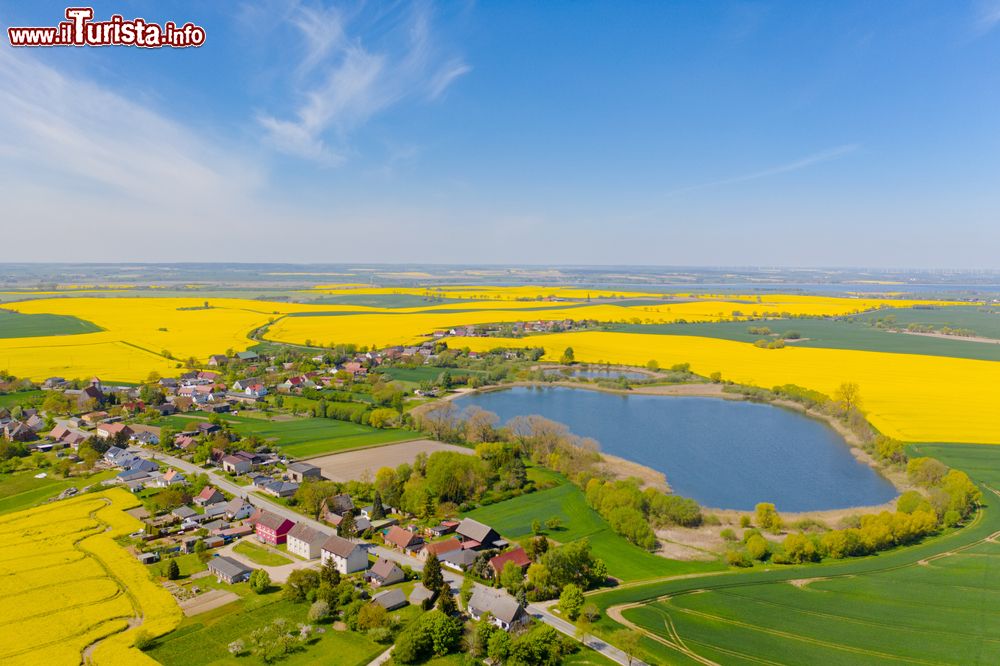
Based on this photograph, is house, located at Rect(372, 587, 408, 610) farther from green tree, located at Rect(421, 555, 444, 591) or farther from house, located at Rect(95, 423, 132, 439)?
house, located at Rect(95, 423, 132, 439)

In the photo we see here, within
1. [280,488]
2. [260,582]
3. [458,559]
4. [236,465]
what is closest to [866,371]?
[458,559]

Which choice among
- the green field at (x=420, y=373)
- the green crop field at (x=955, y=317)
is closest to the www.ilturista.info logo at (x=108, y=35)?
the green field at (x=420, y=373)

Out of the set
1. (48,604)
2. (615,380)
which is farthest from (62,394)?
(615,380)

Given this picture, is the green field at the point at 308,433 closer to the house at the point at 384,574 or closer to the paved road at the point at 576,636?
the house at the point at 384,574

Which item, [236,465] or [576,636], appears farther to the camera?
[236,465]

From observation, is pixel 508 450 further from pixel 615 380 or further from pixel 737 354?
pixel 737 354

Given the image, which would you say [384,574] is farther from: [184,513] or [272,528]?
[184,513]
